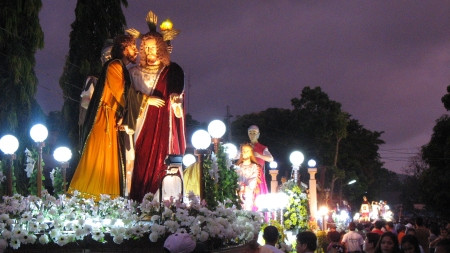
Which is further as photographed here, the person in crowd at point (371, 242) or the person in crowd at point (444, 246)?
the person in crowd at point (371, 242)

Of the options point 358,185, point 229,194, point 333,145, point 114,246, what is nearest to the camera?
point 114,246

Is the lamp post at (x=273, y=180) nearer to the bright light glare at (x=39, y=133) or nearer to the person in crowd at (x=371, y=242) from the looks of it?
Result: the bright light glare at (x=39, y=133)

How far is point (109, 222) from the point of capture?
9641 millimetres

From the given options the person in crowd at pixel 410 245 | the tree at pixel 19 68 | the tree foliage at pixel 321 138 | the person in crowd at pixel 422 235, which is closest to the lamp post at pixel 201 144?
the person in crowd at pixel 410 245

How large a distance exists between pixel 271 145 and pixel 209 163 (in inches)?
1428

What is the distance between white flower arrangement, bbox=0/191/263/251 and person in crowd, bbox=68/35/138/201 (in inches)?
82.8

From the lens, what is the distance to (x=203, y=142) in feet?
36.4

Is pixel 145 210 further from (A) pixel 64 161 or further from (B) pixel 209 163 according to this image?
(A) pixel 64 161

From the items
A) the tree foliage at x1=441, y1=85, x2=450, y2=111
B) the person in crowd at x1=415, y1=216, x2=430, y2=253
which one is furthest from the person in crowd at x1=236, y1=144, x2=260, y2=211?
the tree foliage at x1=441, y1=85, x2=450, y2=111

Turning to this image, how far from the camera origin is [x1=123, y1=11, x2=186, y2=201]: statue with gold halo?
1309 cm

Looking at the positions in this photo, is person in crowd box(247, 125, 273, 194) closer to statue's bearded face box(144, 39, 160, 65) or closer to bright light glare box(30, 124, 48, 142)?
statue's bearded face box(144, 39, 160, 65)

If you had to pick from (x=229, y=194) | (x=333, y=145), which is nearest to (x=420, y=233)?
(x=229, y=194)

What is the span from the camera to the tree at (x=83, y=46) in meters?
24.8

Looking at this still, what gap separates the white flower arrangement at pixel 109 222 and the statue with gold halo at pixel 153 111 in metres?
2.66
